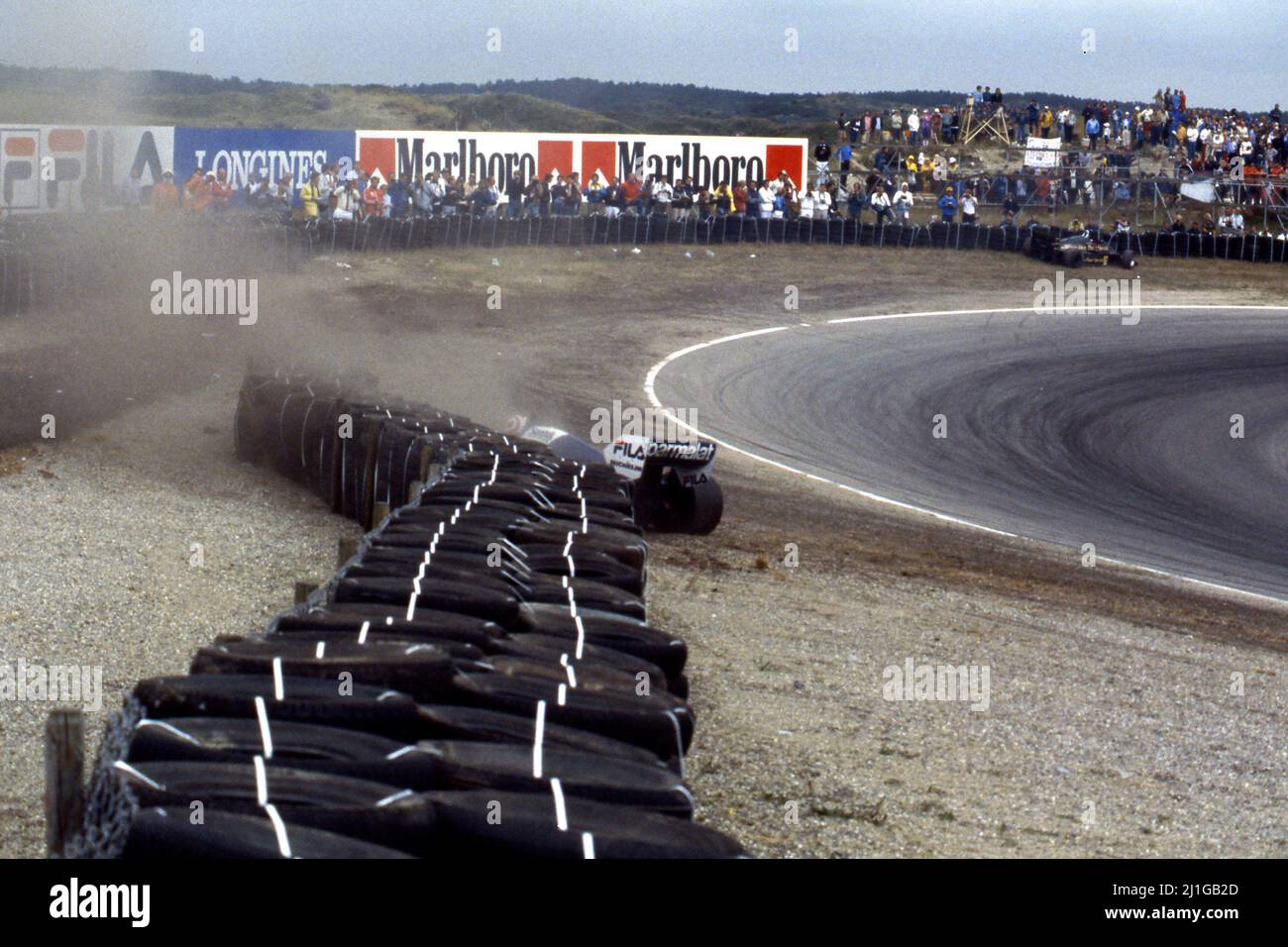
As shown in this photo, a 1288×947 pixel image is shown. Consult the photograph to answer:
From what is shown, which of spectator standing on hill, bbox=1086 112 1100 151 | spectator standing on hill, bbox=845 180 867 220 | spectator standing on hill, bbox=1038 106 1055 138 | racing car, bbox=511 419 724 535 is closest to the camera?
racing car, bbox=511 419 724 535

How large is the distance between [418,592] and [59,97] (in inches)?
1324

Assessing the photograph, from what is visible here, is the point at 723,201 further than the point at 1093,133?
No

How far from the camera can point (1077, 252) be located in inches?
1439

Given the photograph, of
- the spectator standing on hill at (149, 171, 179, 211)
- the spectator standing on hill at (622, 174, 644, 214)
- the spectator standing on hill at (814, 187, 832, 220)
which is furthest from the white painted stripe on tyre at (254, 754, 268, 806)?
the spectator standing on hill at (814, 187, 832, 220)

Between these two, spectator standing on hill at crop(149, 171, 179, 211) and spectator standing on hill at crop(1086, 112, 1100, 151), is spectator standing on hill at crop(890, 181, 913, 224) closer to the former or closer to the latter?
spectator standing on hill at crop(1086, 112, 1100, 151)

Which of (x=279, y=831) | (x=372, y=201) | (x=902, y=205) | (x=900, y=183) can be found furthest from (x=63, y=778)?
(x=900, y=183)

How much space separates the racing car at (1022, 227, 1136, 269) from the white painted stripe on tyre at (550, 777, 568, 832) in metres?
34.3

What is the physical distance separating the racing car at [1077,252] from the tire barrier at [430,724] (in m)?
31.1

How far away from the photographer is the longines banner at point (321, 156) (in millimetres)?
28797

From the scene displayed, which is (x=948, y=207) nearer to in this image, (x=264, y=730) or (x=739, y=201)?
(x=739, y=201)

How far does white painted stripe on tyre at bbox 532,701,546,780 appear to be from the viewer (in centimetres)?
470

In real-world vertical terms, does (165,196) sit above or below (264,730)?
above

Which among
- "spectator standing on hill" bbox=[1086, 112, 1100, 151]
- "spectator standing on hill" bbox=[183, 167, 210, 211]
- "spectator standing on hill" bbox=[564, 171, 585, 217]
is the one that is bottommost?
"spectator standing on hill" bbox=[183, 167, 210, 211]

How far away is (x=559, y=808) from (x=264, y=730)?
1005 mm
